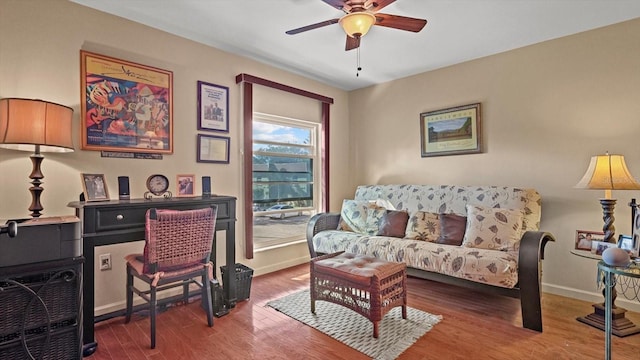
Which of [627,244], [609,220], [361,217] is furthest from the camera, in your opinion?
[361,217]

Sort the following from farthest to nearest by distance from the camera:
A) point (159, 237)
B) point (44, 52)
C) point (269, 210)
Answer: point (269, 210), point (44, 52), point (159, 237)

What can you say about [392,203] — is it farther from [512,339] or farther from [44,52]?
[44,52]

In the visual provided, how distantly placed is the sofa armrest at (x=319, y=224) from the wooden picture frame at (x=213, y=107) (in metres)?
1.39

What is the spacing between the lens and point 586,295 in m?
2.80

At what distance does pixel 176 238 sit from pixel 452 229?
2.34m

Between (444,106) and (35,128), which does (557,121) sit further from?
(35,128)

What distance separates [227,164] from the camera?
10.7ft

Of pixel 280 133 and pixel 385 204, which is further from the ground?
pixel 280 133

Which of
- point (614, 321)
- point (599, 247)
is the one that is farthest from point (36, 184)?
point (614, 321)

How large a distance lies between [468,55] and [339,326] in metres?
3.03

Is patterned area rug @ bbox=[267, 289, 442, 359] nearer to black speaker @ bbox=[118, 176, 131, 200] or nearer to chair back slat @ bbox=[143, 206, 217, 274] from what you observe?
chair back slat @ bbox=[143, 206, 217, 274]

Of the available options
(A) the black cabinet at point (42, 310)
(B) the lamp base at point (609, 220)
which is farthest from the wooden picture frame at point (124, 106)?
(B) the lamp base at point (609, 220)

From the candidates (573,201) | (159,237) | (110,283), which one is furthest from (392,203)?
(110,283)

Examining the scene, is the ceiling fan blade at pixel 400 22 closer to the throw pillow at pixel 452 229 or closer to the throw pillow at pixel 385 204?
Result: the throw pillow at pixel 452 229
